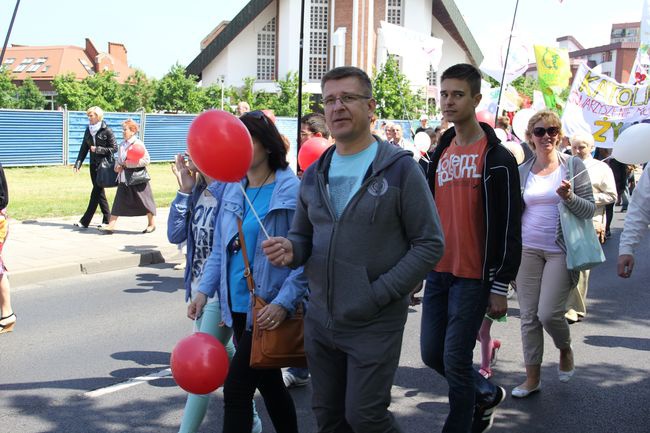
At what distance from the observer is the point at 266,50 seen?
54.6 m

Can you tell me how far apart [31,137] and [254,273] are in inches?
846

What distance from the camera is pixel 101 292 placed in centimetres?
820

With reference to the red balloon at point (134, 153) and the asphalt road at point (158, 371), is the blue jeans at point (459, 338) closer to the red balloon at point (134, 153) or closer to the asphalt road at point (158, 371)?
the asphalt road at point (158, 371)

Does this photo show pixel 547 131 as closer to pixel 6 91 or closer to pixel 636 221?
pixel 636 221

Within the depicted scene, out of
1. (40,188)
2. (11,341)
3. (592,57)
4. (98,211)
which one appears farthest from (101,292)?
(592,57)

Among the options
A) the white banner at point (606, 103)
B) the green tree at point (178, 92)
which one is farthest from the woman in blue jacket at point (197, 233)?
the green tree at point (178, 92)

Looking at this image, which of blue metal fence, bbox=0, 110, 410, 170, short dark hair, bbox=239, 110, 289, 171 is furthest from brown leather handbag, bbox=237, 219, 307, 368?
blue metal fence, bbox=0, 110, 410, 170

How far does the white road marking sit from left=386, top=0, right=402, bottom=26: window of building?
172 feet

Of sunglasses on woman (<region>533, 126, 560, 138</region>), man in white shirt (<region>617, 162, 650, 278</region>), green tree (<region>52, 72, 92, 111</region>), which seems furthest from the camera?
green tree (<region>52, 72, 92, 111</region>)

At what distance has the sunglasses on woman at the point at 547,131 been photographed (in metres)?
4.71

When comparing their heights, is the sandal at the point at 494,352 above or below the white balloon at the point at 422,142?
below

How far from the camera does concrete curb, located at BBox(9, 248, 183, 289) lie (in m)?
8.50

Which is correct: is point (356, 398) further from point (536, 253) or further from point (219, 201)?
point (536, 253)

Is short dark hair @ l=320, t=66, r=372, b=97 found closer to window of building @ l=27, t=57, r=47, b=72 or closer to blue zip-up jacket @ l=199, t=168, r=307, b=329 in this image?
blue zip-up jacket @ l=199, t=168, r=307, b=329
